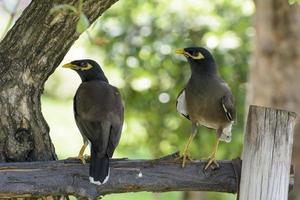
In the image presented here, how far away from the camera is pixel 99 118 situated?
4.68 metres

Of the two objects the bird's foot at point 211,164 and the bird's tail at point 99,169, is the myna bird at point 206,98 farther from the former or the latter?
the bird's tail at point 99,169

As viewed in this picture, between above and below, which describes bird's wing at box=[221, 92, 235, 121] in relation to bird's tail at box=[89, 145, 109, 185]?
above

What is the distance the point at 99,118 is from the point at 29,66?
0.50 m

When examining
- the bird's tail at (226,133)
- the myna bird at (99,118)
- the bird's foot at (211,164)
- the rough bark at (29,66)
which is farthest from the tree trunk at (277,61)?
the bird's foot at (211,164)

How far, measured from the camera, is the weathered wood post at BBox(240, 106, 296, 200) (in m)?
4.15

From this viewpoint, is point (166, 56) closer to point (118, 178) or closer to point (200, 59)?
point (200, 59)

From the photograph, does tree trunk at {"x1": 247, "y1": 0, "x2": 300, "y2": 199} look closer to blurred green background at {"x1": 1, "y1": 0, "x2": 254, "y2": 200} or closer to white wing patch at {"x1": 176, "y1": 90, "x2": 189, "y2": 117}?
blurred green background at {"x1": 1, "y1": 0, "x2": 254, "y2": 200}

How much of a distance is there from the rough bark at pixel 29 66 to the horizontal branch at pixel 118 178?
1.21 feet

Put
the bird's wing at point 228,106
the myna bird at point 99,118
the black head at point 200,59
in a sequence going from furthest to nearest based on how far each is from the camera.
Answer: the black head at point 200,59, the bird's wing at point 228,106, the myna bird at point 99,118

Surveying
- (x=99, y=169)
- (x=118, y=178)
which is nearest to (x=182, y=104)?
(x=118, y=178)

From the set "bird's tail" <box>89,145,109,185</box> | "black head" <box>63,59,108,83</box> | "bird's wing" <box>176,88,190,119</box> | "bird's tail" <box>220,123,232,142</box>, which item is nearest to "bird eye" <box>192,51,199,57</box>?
"bird's wing" <box>176,88,190,119</box>

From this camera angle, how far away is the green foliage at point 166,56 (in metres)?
7.64

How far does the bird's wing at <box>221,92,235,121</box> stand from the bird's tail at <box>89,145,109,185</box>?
2.85 feet

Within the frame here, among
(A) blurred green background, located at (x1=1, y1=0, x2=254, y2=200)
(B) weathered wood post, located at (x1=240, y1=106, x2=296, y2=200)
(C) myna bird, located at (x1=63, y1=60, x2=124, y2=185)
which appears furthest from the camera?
(A) blurred green background, located at (x1=1, y1=0, x2=254, y2=200)
